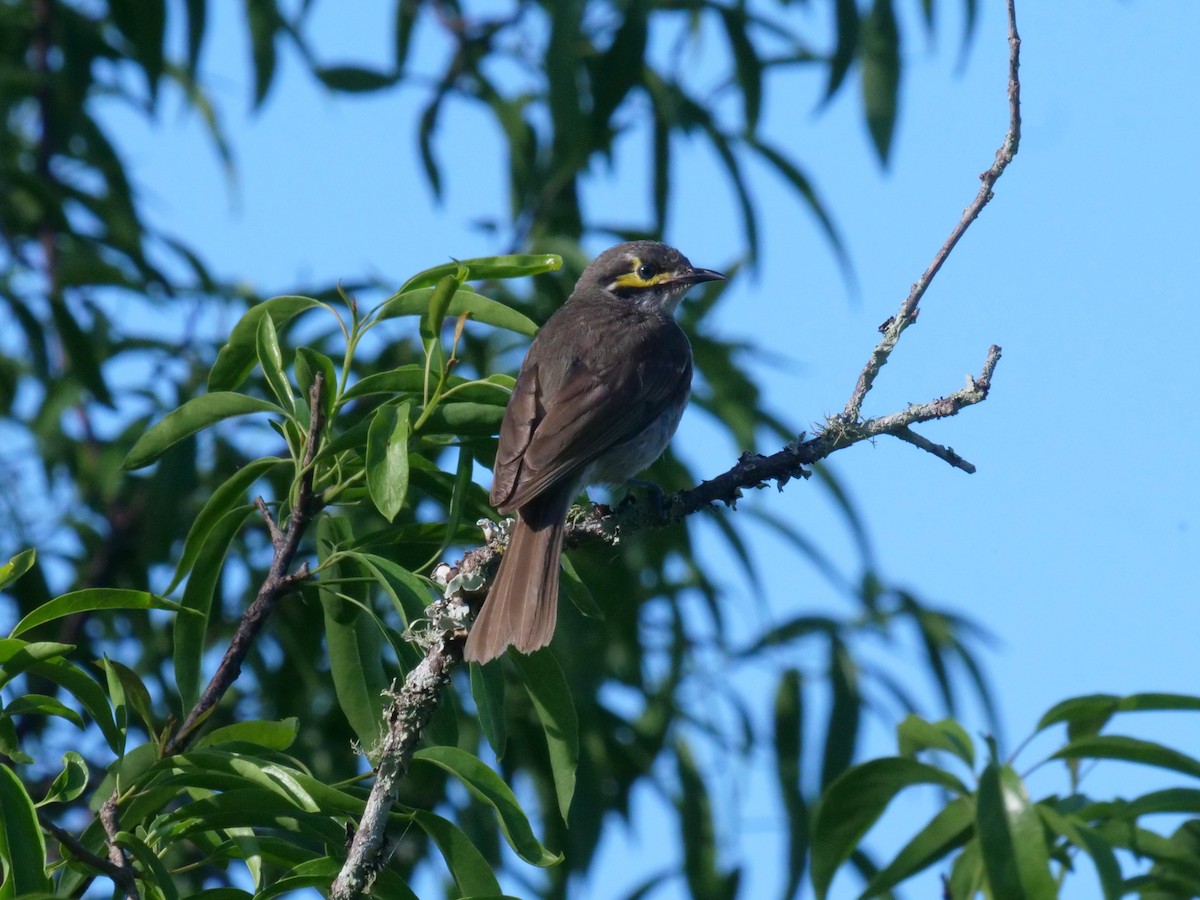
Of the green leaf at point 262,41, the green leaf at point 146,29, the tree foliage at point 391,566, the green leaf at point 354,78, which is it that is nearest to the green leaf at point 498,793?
the tree foliage at point 391,566

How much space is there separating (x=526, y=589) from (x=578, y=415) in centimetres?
118

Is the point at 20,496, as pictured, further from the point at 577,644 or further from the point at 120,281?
the point at 577,644

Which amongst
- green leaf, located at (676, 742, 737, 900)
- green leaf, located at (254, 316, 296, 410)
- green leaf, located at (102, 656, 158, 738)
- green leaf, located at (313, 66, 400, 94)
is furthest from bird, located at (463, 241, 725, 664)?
green leaf, located at (676, 742, 737, 900)

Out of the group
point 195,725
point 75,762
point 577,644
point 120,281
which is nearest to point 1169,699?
point 195,725

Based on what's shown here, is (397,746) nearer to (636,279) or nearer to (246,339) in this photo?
(246,339)

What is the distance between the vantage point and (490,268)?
9.95ft

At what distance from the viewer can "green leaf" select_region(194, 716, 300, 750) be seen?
8.75ft

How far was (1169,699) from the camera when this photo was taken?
2.55 meters

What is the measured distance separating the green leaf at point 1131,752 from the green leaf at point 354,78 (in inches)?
173

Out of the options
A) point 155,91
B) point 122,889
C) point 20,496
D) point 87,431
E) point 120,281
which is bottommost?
point 122,889

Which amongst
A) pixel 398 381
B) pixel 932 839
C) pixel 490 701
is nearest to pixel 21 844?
pixel 490 701

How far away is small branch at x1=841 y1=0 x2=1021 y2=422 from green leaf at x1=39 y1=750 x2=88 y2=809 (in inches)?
62.8

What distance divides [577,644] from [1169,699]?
258 cm

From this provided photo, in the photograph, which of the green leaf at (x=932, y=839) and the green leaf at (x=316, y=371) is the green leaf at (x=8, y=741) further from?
the green leaf at (x=932, y=839)
